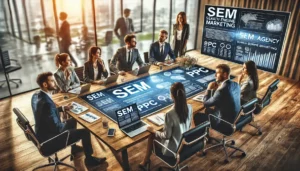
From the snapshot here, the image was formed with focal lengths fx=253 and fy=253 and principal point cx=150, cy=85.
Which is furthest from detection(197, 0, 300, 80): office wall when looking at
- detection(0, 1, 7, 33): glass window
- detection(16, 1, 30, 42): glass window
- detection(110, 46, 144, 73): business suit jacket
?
detection(0, 1, 7, 33): glass window

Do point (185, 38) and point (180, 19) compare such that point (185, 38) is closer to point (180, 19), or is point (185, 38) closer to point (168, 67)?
point (180, 19)

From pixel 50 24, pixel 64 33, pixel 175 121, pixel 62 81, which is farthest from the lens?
pixel 50 24

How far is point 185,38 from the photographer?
22.0 feet

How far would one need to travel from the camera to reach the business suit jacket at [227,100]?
132 inches

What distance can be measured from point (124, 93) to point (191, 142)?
1.53 m

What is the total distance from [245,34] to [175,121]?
207 inches

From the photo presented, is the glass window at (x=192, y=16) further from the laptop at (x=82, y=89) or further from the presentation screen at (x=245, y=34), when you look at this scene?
the laptop at (x=82, y=89)

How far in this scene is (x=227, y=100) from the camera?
11.0ft

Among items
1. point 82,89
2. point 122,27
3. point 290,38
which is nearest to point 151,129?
point 82,89

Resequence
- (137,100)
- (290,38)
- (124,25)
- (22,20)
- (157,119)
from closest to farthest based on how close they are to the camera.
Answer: (157,119)
(137,100)
(290,38)
(124,25)
(22,20)

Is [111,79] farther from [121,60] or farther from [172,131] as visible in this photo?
[172,131]

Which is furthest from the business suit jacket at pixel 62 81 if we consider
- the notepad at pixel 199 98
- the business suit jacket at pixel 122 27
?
the business suit jacket at pixel 122 27

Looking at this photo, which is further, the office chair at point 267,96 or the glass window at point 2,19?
the glass window at point 2,19

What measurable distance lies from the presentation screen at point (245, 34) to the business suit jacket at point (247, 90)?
3.35m
